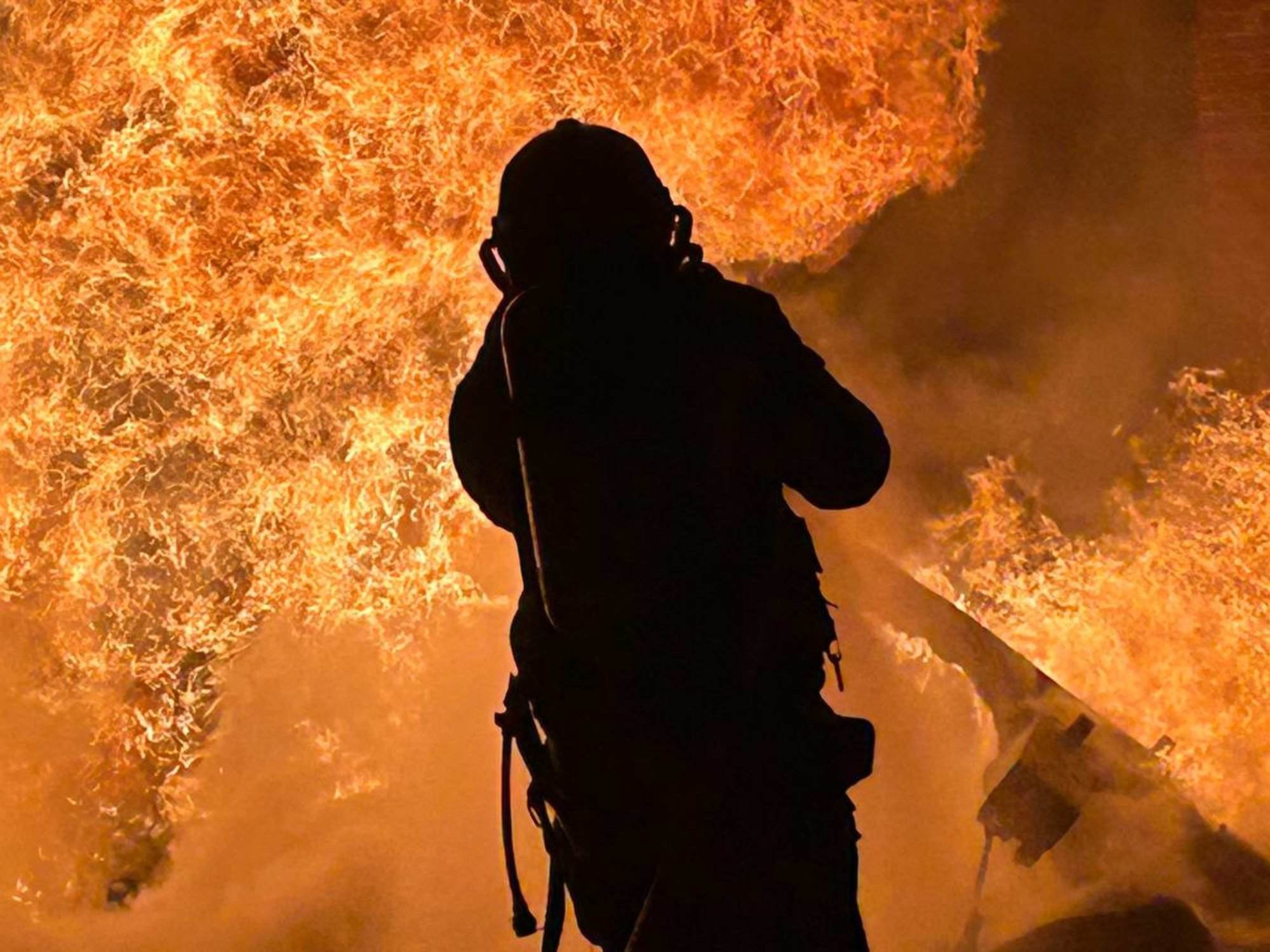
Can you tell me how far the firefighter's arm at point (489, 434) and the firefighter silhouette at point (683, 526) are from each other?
76 millimetres

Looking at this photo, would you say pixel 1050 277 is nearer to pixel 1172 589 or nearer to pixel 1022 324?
pixel 1022 324

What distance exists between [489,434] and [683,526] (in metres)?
0.39

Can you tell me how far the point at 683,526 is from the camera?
1794mm

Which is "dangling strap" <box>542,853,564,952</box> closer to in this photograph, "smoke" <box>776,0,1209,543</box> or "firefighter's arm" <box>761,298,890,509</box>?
"firefighter's arm" <box>761,298,890,509</box>

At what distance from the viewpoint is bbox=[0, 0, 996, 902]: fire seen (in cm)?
409

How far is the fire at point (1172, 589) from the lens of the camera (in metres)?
3.96

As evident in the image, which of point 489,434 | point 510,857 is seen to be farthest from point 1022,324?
point 510,857

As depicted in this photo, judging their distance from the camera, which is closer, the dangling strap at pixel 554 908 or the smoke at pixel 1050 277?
the dangling strap at pixel 554 908

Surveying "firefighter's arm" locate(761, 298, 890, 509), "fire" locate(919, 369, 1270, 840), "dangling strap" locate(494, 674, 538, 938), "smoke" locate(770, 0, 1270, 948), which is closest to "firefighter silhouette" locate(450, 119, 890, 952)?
"firefighter's arm" locate(761, 298, 890, 509)

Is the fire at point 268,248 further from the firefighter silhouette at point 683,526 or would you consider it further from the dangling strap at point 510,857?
the firefighter silhouette at point 683,526

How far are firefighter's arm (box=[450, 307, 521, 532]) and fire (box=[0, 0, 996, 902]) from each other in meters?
2.42

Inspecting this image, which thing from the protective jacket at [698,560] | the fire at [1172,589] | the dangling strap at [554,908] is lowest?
the fire at [1172,589]

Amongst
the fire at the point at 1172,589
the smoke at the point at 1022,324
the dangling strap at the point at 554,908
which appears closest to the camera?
the dangling strap at the point at 554,908

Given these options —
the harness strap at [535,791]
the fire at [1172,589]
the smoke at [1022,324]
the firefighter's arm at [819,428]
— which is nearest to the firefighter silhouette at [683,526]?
the firefighter's arm at [819,428]
